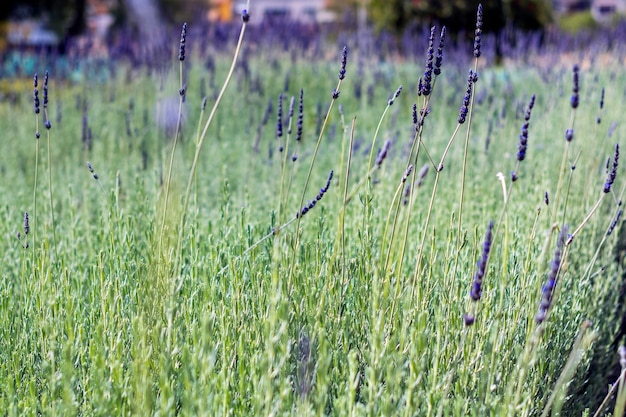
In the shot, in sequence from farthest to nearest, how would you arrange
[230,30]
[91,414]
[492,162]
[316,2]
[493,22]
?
[316,2]
[493,22]
[230,30]
[492,162]
[91,414]

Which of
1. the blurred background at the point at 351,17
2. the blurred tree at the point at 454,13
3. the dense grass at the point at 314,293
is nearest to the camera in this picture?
A: the dense grass at the point at 314,293

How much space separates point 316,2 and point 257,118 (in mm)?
46032

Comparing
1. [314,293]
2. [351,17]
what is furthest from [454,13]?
[314,293]

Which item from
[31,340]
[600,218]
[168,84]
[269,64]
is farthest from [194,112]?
[31,340]

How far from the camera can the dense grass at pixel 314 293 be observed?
151 cm

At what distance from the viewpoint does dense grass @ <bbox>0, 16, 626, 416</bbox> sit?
1513mm

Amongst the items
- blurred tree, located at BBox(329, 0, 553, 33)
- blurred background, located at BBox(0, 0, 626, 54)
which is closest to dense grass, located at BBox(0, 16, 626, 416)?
blurred background, located at BBox(0, 0, 626, 54)

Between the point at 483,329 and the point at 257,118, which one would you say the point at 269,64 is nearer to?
the point at 257,118

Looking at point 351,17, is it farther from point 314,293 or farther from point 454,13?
point 314,293

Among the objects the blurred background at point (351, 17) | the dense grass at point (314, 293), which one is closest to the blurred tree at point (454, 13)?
the blurred background at point (351, 17)

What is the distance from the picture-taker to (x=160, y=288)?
1905 mm

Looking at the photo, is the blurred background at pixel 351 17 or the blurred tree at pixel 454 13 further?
the blurred tree at pixel 454 13

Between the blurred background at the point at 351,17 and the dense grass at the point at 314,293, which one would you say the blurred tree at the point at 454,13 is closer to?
the blurred background at the point at 351,17

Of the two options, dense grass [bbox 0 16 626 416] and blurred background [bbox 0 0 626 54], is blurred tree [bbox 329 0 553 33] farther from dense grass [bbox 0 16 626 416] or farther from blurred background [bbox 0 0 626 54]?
dense grass [bbox 0 16 626 416]
